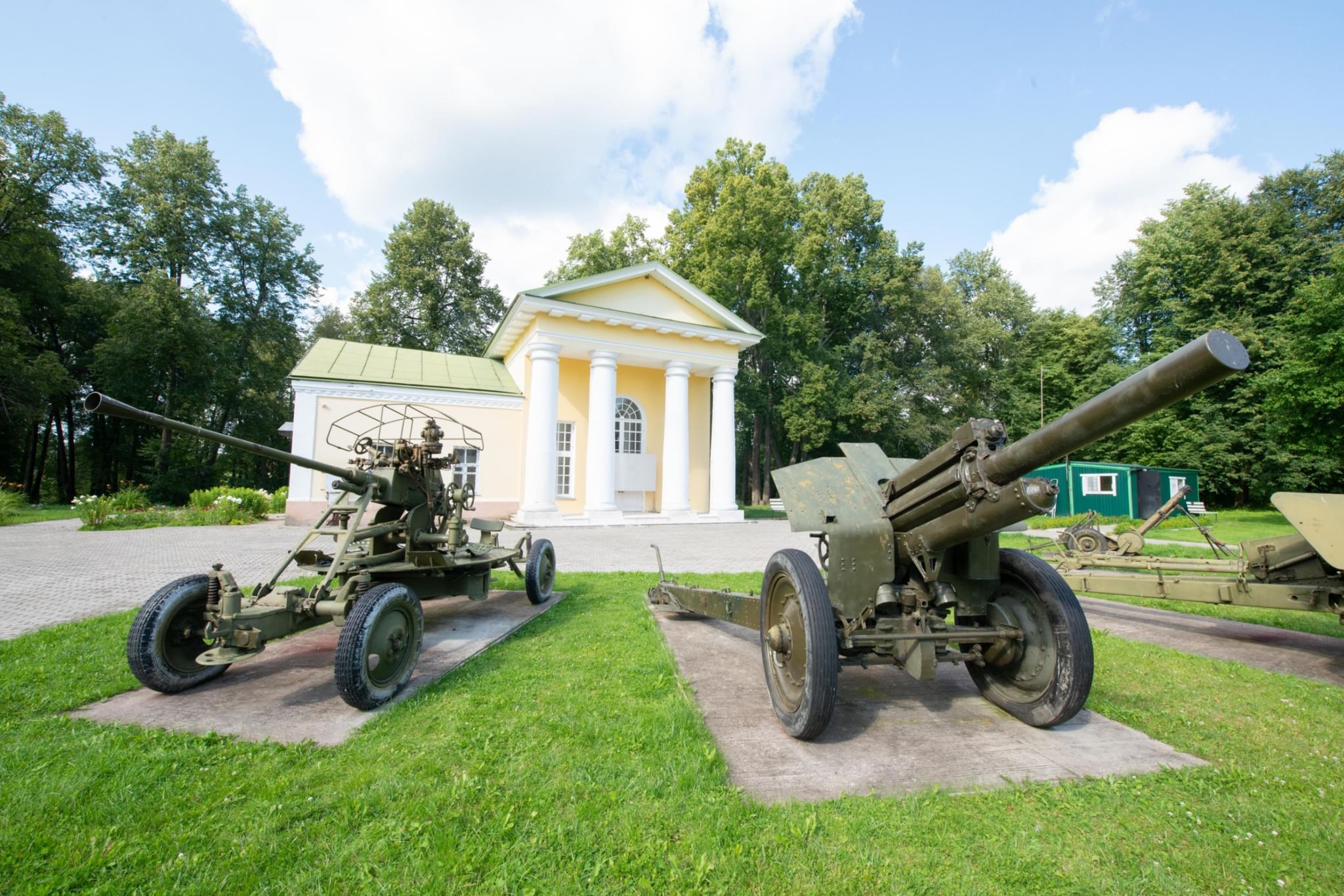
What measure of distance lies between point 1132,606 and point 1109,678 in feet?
13.9

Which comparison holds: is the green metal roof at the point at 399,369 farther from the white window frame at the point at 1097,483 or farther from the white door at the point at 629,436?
the white window frame at the point at 1097,483

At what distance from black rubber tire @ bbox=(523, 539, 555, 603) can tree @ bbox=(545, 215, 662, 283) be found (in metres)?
28.0

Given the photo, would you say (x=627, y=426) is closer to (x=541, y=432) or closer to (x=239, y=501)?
(x=541, y=432)

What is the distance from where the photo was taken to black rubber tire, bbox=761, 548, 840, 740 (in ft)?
9.47

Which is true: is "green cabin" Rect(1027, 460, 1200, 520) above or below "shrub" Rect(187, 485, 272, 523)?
above

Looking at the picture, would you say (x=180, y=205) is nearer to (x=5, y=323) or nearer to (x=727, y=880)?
(x=5, y=323)

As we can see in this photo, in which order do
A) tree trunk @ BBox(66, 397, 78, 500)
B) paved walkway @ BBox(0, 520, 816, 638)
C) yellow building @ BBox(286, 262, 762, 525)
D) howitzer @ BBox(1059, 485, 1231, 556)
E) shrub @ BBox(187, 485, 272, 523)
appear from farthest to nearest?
tree trunk @ BBox(66, 397, 78, 500)
yellow building @ BBox(286, 262, 762, 525)
shrub @ BBox(187, 485, 272, 523)
howitzer @ BBox(1059, 485, 1231, 556)
paved walkway @ BBox(0, 520, 816, 638)

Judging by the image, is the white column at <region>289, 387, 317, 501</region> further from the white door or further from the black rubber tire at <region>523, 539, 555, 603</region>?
the black rubber tire at <region>523, 539, 555, 603</region>

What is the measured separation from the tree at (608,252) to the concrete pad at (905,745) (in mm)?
31592

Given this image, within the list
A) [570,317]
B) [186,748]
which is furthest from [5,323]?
[186,748]

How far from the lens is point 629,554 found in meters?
11.9

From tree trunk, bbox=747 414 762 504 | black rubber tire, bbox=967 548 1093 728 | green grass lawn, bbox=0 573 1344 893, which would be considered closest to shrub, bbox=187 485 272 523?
green grass lawn, bbox=0 573 1344 893

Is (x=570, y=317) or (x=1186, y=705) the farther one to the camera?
(x=570, y=317)

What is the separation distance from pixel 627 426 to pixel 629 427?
0.10 m
